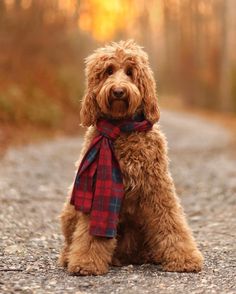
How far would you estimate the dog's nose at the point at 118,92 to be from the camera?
15.2 ft

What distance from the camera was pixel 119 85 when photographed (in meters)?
4.65

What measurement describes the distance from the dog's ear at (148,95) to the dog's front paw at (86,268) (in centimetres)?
125

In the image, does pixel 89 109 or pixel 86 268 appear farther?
pixel 89 109

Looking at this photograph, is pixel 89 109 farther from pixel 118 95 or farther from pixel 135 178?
pixel 135 178

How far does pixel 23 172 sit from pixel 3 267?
621cm

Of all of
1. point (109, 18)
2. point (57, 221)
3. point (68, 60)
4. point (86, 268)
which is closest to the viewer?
point (86, 268)

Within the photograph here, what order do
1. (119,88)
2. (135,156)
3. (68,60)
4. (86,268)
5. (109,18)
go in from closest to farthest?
(119,88) < (86,268) < (135,156) < (68,60) < (109,18)

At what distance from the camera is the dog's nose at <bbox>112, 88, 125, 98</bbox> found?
4.63 meters

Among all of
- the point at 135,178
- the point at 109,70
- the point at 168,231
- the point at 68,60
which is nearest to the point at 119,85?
the point at 109,70

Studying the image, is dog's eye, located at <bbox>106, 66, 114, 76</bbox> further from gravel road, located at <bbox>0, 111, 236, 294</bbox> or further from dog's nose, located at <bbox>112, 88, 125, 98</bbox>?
gravel road, located at <bbox>0, 111, 236, 294</bbox>

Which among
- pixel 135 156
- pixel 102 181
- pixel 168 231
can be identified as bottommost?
pixel 168 231

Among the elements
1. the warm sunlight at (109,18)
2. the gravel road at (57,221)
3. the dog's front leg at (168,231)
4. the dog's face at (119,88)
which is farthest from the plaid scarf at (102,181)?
the warm sunlight at (109,18)

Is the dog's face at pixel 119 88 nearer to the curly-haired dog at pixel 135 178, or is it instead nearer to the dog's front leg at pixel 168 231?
the curly-haired dog at pixel 135 178

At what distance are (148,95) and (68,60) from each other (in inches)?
778
